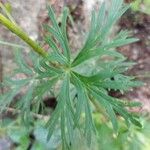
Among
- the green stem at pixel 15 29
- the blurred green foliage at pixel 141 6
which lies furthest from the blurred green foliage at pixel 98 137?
the blurred green foliage at pixel 141 6

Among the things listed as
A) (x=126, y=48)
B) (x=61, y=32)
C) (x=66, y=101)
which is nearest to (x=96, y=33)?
(x=61, y=32)

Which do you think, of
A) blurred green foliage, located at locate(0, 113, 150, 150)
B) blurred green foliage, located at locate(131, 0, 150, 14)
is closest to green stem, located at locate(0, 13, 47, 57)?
blurred green foliage, located at locate(0, 113, 150, 150)

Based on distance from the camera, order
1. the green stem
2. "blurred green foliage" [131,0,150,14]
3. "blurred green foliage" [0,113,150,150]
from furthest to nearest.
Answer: "blurred green foliage" [131,0,150,14] → "blurred green foliage" [0,113,150,150] → the green stem

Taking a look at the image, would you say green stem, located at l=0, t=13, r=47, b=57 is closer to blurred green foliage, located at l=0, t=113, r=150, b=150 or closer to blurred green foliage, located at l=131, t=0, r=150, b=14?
blurred green foliage, located at l=0, t=113, r=150, b=150

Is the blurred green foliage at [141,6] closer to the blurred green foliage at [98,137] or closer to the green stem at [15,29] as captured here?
the blurred green foliage at [98,137]

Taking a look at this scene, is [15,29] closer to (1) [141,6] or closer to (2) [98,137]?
(2) [98,137]

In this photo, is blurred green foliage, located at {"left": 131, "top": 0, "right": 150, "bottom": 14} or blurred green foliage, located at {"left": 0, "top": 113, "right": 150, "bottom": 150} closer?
blurred green foliage, located at {"left": 0, "top": 113, "right": 150, "bottom": 150}

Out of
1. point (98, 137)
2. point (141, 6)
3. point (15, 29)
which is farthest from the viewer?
point (141, 6)

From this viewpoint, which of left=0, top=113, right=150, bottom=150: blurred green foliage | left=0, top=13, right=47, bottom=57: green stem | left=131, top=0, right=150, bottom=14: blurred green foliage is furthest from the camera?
left=131, top=0, right=150, bottom=14: blurred green foliage

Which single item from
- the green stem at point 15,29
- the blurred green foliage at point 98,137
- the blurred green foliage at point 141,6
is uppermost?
the blurred green foliage at point 141,6

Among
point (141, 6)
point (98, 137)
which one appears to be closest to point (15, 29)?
point (98, 137)

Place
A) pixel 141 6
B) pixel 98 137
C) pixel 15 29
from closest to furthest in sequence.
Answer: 1. pixel 15 29
2. pixel 98 137
3. pixel 141 6

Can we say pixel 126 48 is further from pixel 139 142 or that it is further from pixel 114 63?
pixel 114 63
